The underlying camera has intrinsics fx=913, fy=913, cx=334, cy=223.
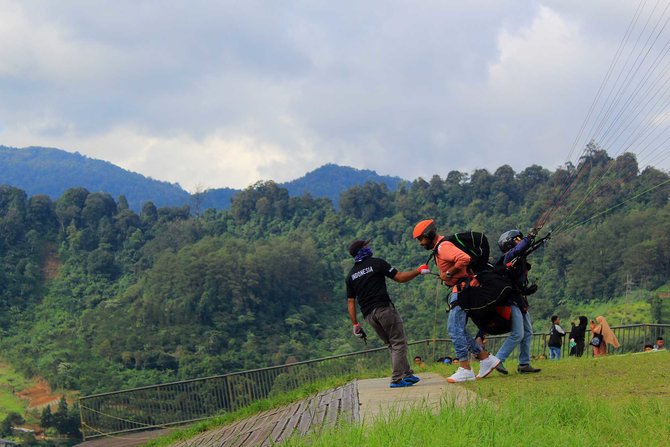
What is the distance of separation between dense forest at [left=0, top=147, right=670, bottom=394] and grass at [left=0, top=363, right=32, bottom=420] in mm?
982

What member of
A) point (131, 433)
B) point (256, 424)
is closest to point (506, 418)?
point (256, 424)

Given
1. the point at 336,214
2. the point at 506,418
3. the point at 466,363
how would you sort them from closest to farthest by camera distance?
the point at 506,418 → the point at 466,363 → the point at 336,214

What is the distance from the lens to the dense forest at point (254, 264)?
63.2 m

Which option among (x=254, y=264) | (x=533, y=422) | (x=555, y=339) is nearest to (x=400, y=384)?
(x=533, y=422)

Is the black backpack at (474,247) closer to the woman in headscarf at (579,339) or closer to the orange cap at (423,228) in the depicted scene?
the orange cap at (423,228)

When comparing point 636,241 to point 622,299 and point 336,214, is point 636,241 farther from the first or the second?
point 336,214

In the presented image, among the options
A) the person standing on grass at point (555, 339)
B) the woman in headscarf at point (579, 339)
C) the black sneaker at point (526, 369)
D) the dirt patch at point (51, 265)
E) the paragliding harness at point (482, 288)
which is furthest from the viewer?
the dirt patch at point (51, 265)

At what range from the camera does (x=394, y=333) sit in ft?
30.4

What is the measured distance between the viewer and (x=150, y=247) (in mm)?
90562

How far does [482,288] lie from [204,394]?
31.1 ft

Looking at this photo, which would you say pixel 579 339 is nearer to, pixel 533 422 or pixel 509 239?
pixel 509 239

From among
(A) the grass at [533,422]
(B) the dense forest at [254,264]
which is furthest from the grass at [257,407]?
(B) the dense forest at [254,264]

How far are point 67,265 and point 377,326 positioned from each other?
87887 mm

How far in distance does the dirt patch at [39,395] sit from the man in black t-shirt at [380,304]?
55723mm
